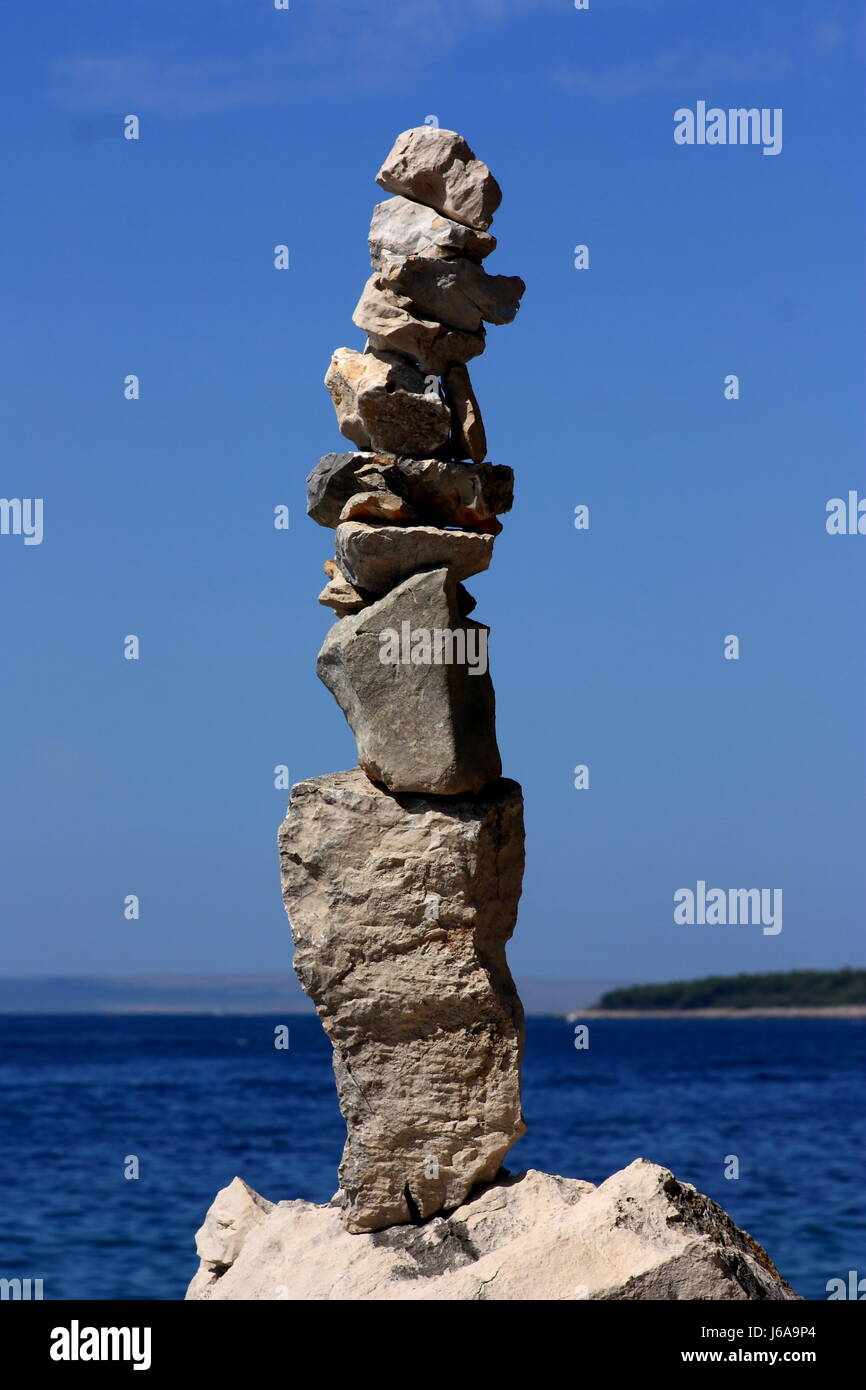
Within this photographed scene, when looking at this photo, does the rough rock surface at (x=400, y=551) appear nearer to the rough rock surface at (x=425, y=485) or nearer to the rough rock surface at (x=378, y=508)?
the rough rock surface at (x=378, y=508)

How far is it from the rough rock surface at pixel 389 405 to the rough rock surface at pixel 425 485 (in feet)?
0.41

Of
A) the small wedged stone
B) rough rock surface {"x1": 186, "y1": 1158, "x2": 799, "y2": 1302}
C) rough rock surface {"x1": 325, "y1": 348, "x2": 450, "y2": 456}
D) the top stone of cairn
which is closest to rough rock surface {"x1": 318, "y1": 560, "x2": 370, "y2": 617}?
rough rock surface {"x1": 325, "y1": 348, "x2": 450, "y2": 456}

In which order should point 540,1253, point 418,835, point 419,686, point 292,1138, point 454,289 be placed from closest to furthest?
1. point 540,1253
2. point 419,686
3. point 418,835
4. point 454,289
5. point 292,1138

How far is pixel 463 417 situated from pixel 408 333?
56 centimetres

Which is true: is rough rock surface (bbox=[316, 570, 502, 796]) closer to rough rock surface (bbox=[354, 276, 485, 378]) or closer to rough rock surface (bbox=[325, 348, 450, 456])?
rough rock surface (bbox=[325, 348, 450, 456])

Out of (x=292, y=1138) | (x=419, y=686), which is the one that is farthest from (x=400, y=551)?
(x=292, y=1138)

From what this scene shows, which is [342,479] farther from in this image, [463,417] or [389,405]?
[463,417]

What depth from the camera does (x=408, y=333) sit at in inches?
396

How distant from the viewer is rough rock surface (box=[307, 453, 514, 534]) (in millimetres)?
10070

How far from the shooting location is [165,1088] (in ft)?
197

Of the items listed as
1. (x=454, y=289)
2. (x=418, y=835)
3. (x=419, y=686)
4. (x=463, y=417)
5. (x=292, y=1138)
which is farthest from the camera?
(x=292, y=1138)

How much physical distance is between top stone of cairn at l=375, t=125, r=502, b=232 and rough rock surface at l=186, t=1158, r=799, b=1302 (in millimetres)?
5381
